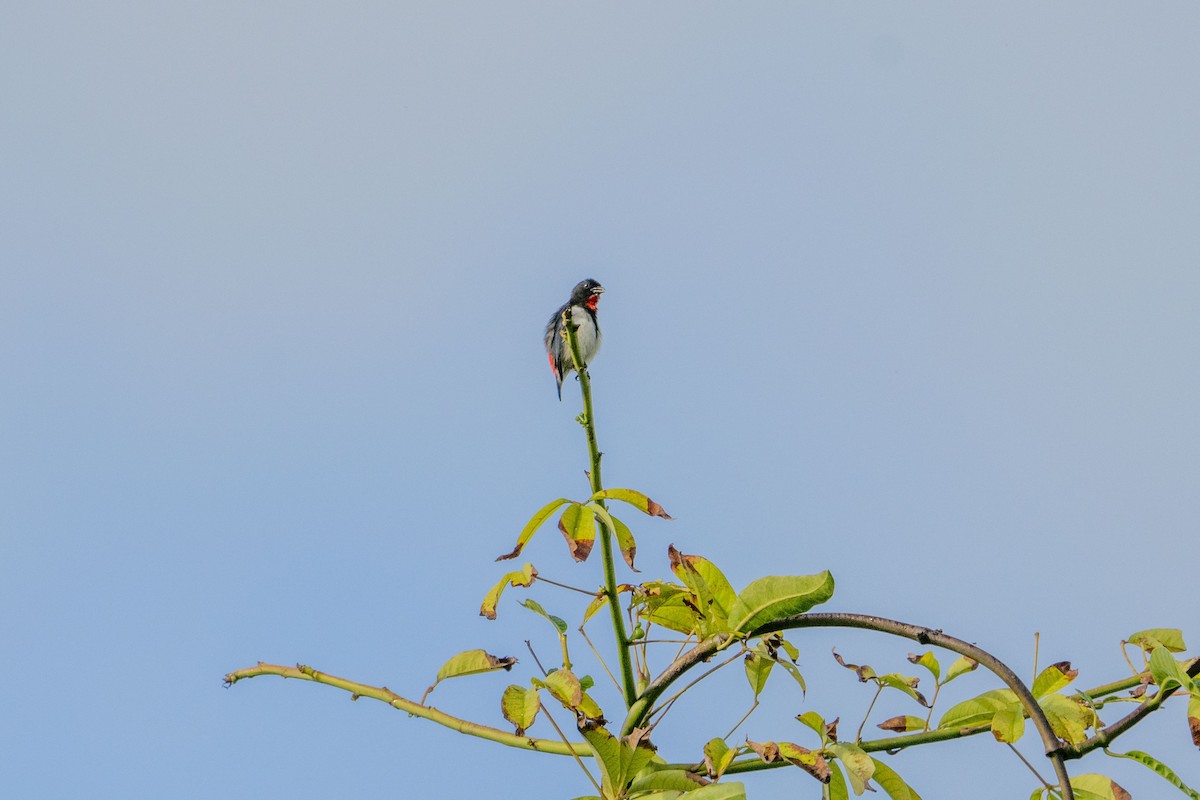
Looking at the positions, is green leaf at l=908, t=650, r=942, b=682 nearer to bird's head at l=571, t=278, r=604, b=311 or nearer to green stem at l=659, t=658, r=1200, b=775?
green stem at l=659, t=658, r=1200, b=775

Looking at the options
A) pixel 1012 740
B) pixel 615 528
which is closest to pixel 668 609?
pixel 615 528

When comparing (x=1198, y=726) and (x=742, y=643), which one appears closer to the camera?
(x=1198, y=726)

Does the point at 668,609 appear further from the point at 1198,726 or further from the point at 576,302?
the point at 576,302

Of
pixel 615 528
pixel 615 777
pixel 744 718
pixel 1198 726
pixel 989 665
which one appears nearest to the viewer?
pixel 989 665

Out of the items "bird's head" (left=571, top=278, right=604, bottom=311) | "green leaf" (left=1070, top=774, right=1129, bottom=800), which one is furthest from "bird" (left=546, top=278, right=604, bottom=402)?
"green leaf" (left=1070, top=774, right=1129, bottom=800)

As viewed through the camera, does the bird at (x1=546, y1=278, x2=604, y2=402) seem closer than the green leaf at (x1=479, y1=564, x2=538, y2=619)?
No
